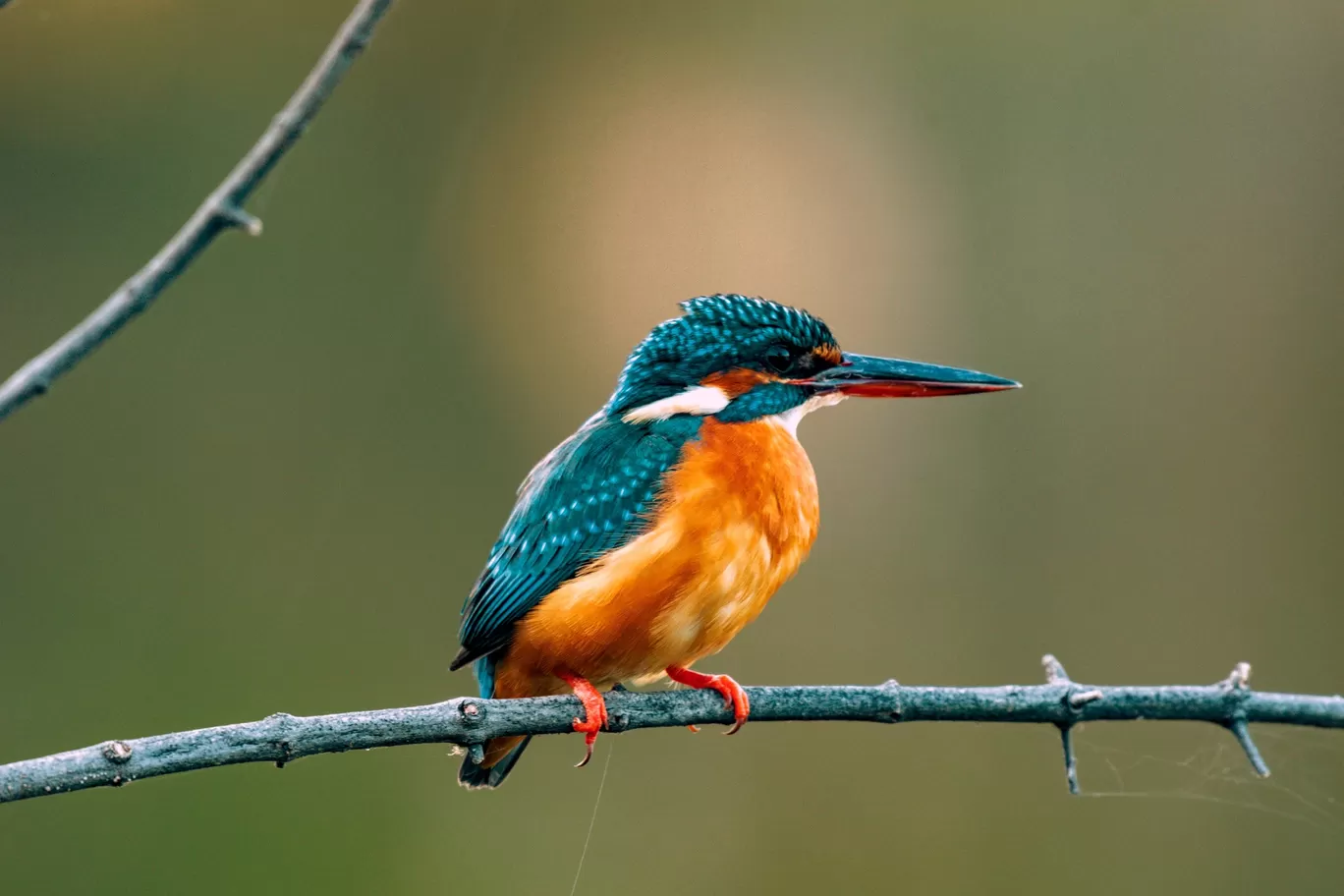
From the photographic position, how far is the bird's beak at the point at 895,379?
6.48 feet

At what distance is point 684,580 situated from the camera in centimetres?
175

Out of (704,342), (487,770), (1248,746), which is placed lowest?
(487,770)

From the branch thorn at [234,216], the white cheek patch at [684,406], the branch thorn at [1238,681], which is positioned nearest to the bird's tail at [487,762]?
the white cheek patch at [684,406]

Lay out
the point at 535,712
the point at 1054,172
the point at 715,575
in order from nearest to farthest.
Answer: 1. the point at 535,712
2. the point at 715,575
3. the point at 1054,172

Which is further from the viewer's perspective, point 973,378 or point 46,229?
point 46,229

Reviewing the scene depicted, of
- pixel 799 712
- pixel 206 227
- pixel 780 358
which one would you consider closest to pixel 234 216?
pixel 206 227

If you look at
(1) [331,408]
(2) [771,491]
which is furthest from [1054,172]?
(2) [771,491]

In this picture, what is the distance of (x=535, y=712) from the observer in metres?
1.53

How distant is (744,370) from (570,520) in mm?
378

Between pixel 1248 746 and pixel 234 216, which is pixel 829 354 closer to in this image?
pixel 1248 746

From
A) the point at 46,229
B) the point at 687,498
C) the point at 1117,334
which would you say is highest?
the point at 1117,334

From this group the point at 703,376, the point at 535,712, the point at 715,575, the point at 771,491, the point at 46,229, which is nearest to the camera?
the point at 535,712

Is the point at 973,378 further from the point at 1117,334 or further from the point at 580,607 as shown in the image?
the point at 1117,334

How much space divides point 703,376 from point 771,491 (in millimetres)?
252
